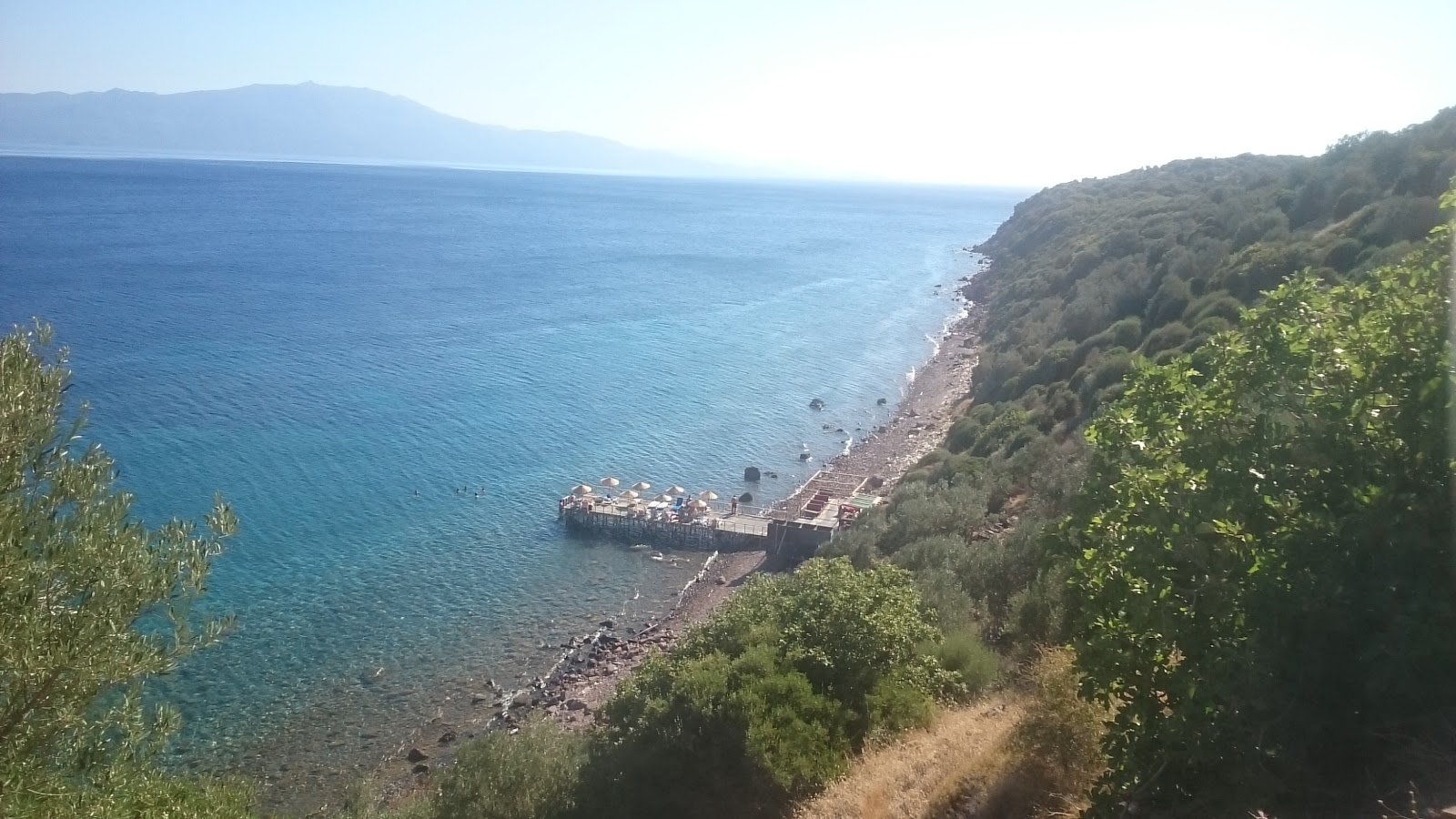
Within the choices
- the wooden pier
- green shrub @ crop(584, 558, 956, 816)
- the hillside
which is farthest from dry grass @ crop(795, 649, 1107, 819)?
the wooden pier

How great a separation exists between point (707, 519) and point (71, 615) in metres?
29.6

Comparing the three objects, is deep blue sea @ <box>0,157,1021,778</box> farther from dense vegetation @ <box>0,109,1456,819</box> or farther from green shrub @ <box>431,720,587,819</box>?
dense vegetation @ <box>0,109,1456,819</box>

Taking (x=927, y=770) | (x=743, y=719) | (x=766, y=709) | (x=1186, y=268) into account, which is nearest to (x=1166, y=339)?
(x=1186, y=268)

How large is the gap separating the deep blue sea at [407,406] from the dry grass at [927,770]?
15853 millimetres

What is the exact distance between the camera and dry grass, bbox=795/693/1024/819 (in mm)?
9648

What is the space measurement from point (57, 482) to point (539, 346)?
187 ft

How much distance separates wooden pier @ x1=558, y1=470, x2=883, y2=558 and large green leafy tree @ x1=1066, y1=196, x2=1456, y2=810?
2706 cm

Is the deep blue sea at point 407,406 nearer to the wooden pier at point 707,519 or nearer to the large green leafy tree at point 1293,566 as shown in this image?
the wooden pier at point 707,519

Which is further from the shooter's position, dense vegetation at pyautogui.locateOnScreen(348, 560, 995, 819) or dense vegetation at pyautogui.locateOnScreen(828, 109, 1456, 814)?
dense vegetation at pyautogui.locateOnScreen(348, 560, 995, 819)

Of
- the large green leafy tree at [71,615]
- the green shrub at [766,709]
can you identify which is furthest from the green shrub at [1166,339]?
the large green leafy tree at [71,615]

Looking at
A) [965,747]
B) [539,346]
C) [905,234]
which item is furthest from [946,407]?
[905,234]

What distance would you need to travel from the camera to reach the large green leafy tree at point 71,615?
765 cm

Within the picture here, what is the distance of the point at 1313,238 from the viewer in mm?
31906

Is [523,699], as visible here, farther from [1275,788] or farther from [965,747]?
[1275,788]
